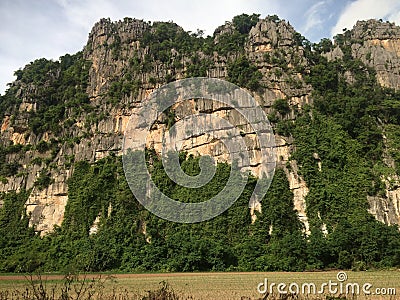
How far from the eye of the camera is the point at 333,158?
47.1 metres

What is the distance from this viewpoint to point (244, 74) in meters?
56.3

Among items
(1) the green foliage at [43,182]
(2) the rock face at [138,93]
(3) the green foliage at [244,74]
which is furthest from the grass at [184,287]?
(3) the green foliage at [244,74]

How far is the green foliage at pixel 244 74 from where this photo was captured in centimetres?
5512

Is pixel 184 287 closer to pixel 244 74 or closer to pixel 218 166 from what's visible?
pixel 218 166

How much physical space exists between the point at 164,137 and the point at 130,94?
8791 mm

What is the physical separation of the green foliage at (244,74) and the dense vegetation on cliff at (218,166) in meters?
0.18

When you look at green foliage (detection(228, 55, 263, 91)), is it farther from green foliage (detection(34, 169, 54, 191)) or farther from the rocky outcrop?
green foliage (detection(34, 169, 54, 191))

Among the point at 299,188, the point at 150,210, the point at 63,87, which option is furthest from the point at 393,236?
the point at 63,87

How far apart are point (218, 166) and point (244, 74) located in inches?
570

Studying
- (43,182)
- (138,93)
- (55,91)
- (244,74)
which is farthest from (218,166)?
(55,91)

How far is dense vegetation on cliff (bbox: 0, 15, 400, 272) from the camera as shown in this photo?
40.7 m

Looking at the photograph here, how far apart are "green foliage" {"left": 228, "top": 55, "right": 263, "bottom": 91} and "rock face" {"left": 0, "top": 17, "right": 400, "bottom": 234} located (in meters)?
0.87

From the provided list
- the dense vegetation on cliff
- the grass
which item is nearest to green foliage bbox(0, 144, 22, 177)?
the dense vegetation on cliff

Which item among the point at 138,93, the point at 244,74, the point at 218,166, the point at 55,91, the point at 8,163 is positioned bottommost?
the point at 218,166
